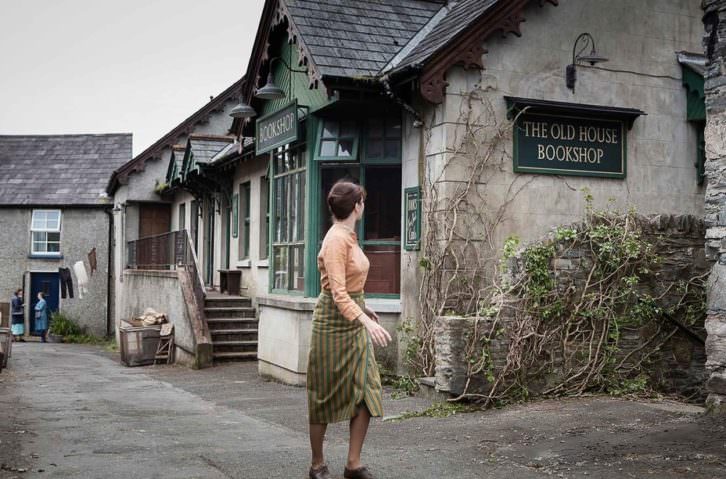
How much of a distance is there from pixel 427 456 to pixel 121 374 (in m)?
11.5

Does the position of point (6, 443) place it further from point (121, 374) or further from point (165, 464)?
point (121, 374)

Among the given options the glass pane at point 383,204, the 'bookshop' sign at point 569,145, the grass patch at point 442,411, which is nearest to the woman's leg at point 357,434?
the grass patch at point 442,411

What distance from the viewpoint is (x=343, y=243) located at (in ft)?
19.8

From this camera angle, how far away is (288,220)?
14.8 m

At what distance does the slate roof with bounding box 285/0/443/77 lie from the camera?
41.4 feet

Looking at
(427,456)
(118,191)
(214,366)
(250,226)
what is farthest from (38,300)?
(427,456)

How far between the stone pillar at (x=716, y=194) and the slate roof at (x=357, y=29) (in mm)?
5192

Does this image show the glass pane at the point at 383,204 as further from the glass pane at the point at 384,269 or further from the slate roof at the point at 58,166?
the slate roof at the point at 58,166

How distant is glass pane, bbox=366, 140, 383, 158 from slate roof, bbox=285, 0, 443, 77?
1128mm

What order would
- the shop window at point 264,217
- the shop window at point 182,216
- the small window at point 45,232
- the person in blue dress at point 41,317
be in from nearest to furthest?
the shop window at point 264,217
the shop window at point 182,216
the person in blue dress at point 41,317
the small window at point 45,232

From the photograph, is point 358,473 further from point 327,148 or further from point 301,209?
point 301,209

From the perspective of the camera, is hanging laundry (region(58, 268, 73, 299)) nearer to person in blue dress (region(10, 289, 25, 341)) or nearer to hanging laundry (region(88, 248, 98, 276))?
hanging laundry (region(88, 248, 98, 276))

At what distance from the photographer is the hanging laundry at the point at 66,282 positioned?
112 ft

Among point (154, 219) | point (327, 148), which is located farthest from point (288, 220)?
point (154, 219)
